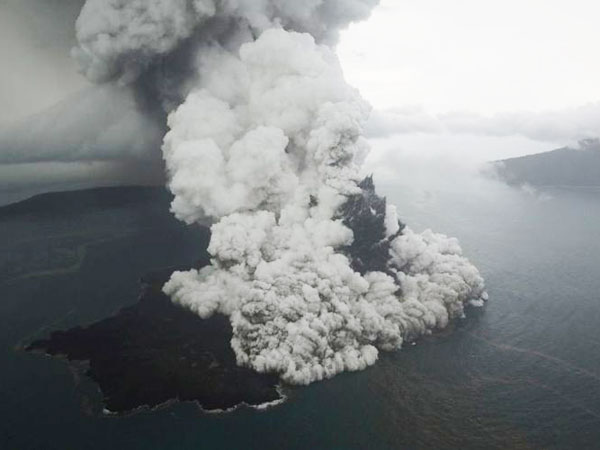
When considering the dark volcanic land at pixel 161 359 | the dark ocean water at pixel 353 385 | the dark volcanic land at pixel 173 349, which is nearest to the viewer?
the dark ocean water at pixel 353 385

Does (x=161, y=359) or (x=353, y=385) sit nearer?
(x=353, y=385)

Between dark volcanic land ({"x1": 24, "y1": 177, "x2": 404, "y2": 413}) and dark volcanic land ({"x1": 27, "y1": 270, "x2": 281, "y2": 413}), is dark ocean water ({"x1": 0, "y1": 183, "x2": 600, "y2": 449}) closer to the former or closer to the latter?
dark volcanic land ({"x1": 27, "y1": 270, "x2": 281, "y2": 413})

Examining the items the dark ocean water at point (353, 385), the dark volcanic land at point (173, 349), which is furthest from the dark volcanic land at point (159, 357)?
the dark ocean water at point (353, 385)

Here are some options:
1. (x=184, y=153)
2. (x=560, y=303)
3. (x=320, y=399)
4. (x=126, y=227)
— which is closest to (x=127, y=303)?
(x=184, y=153)

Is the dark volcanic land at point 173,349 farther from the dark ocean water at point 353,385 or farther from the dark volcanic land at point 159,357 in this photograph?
the dark ocean water at point 353,385

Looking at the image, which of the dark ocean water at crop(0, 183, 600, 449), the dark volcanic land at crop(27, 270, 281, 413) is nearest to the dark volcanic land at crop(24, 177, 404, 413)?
the dark volcanic land at crop(27, 270, 281, 413)

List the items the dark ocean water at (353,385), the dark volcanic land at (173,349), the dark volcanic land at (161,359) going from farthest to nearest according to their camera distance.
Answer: the dark volcanic land at (173,349) → the dark volcanic land at (161,359) → the dark ocean water at (353,385)

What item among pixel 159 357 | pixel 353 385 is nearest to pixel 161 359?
pixel 159 357

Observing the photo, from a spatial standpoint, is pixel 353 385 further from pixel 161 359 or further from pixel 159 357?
pixel 159 357
